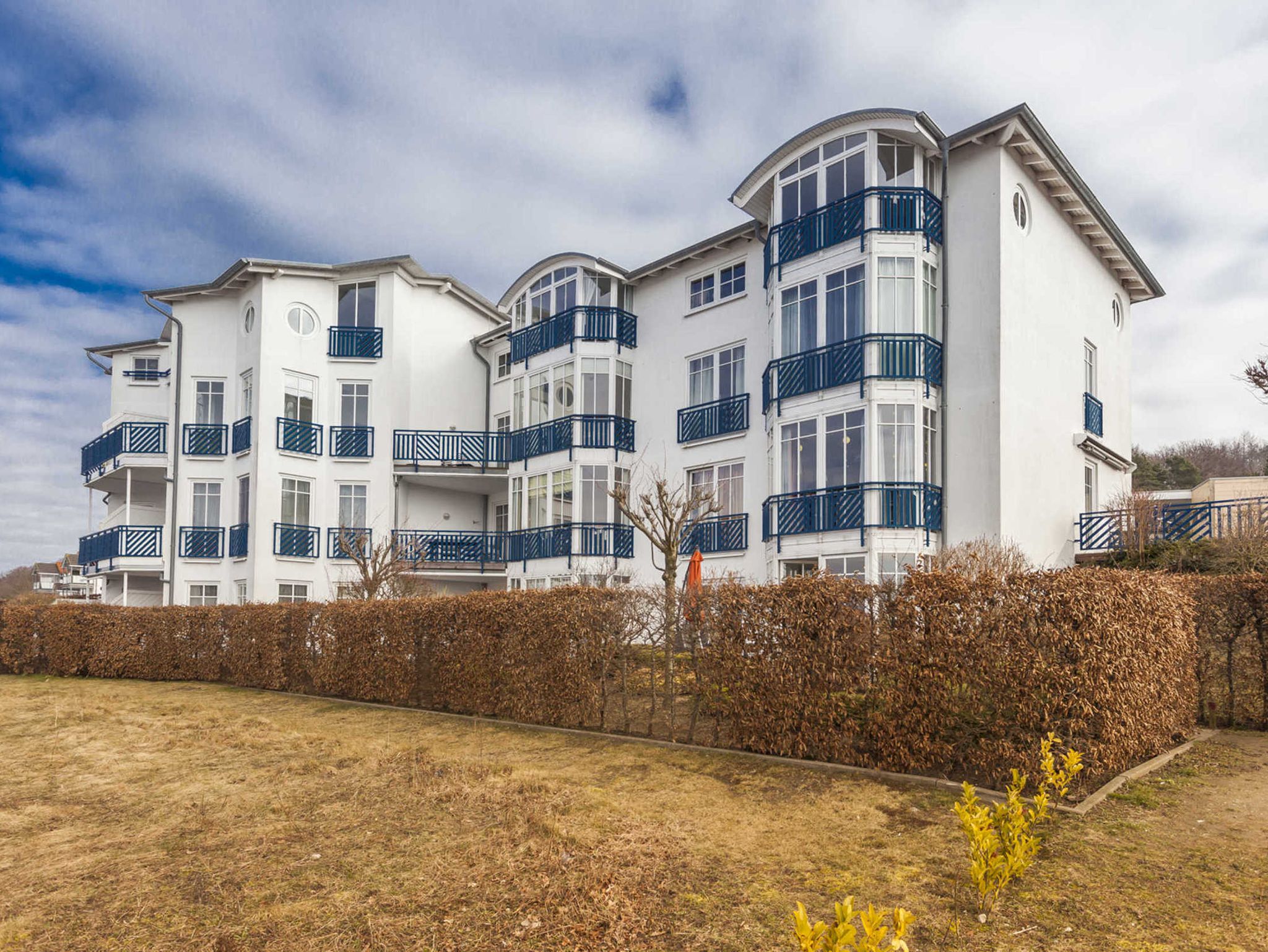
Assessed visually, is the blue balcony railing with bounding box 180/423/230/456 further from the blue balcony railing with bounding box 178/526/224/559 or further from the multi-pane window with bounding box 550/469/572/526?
the multi-pane window with bounding box 550/469/572/526

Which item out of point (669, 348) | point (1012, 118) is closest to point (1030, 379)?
point (1012, 118)

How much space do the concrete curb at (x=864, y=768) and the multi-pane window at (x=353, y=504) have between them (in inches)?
672

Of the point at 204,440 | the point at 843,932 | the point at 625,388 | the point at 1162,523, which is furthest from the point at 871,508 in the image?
the point at 204,440

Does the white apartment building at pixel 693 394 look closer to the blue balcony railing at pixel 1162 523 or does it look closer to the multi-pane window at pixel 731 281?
the multi-pane window at pixel 731 281

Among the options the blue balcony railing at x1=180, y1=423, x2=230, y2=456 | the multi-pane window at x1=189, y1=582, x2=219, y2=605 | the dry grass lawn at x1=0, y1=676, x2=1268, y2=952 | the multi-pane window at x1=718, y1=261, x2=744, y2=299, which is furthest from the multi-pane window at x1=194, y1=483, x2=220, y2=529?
the dry grass lawn at x1=0, y1=676, x2=1268, y2=952

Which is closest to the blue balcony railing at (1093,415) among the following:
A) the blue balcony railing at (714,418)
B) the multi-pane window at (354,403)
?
the blue balcony railing at (714,418)

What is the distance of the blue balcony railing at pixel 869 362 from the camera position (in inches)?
725

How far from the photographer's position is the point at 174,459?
29188 mm

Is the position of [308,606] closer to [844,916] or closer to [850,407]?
[850,407]

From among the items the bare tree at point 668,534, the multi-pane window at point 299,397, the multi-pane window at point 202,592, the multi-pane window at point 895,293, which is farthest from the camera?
the multi-pane window at point 202,592

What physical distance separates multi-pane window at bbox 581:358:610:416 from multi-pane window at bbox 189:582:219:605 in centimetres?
→ 1419

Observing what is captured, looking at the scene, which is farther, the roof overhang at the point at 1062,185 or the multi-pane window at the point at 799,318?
the multi-pane window at the point at 799,318

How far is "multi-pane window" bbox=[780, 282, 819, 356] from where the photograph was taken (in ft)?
66.3

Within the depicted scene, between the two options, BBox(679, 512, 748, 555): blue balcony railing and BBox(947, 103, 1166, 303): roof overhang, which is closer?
BBox(947, 103, 1166, 303): roof overhang
